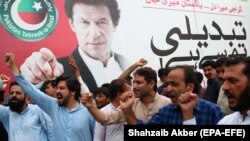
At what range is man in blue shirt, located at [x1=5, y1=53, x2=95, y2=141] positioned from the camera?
318 cm

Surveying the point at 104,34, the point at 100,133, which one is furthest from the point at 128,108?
the point at 104,34

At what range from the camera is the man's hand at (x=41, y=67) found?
381cm

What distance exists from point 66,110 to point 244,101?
1.66m

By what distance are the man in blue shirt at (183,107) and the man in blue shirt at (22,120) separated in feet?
4.24

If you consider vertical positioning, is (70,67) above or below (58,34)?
below

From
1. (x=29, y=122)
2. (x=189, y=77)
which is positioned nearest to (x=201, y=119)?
(x=189, y=77)

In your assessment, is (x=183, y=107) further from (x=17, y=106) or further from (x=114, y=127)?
(x=17, y=106)

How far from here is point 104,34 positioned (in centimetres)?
434

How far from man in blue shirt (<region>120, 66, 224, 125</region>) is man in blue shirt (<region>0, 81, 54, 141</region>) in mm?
1292

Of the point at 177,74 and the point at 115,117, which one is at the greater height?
the point at 177,74

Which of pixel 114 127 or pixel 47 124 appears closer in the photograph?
pixel 114 127

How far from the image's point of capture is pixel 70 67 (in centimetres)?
404

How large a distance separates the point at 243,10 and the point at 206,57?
1.13 meters

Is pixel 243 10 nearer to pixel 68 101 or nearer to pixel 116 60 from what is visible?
pixel 116 60
